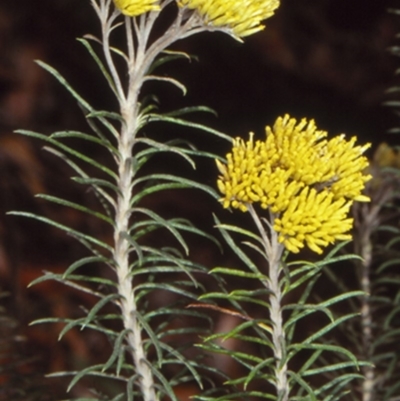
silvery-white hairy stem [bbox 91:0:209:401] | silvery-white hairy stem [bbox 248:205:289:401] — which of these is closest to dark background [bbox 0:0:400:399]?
silvery-white hairy stem [bbox 91:0:209:401]

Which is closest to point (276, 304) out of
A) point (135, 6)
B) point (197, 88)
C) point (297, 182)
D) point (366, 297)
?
point (297, 182)

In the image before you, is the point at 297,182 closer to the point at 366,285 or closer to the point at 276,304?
the point at 276,304

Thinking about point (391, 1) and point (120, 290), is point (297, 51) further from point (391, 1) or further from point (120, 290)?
point (120, 290)

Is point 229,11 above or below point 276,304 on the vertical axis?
above

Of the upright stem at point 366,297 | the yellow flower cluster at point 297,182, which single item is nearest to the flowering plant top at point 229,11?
the yellow flower cluster at point 297,182

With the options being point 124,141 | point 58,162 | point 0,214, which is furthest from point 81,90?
point 124,141

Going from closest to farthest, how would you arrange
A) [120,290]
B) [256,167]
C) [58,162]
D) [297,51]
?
[256,167], [120,290], [58,162], [297,51]

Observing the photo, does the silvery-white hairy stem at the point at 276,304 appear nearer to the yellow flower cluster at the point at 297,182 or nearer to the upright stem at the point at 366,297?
the yellow flower cluster at the point at 297,182

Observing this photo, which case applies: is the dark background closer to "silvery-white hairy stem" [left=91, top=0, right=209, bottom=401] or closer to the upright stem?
the upright stem
